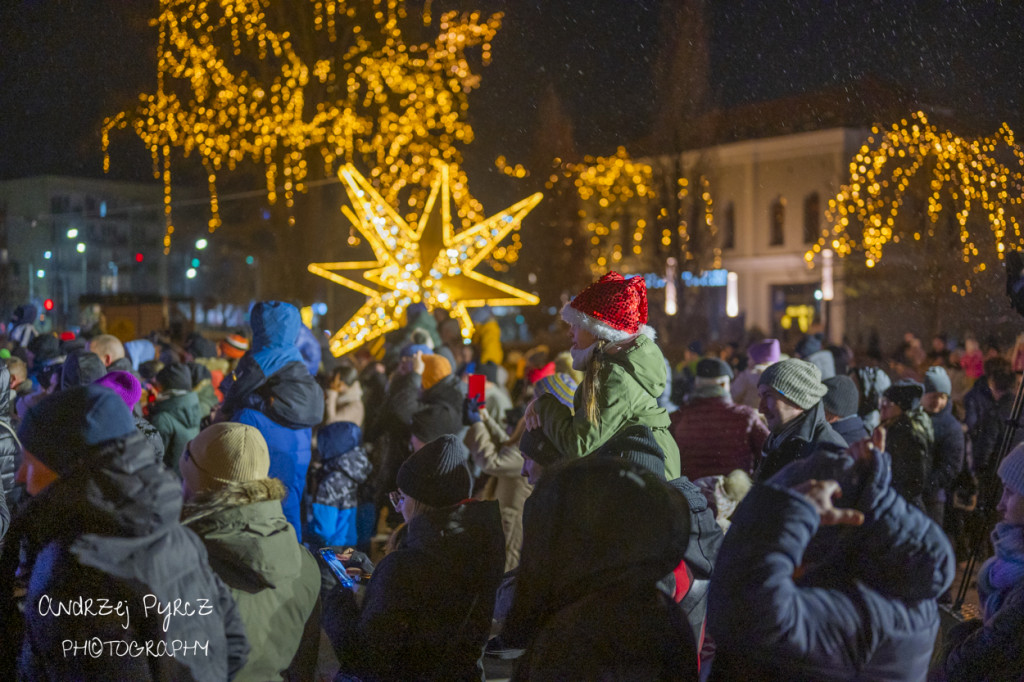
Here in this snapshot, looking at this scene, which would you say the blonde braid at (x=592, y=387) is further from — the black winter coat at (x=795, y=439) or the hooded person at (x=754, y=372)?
the hooded person at (x=754, y=372)

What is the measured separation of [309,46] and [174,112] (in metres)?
2.78

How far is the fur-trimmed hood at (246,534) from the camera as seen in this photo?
287cm

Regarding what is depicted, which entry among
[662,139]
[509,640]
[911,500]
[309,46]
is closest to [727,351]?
[911,500]

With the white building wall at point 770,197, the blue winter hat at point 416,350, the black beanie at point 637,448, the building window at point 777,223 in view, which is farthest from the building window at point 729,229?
the black beanie at point 637,448

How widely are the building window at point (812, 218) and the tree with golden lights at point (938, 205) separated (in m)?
10.8

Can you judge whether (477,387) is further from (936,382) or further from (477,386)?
(936,382)

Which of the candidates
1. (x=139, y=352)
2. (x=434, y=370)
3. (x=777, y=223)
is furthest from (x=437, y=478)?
(x=777, y=223)

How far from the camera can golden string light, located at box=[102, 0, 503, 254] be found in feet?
52.4

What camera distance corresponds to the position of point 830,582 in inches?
91.1

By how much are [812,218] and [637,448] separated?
37200 mm

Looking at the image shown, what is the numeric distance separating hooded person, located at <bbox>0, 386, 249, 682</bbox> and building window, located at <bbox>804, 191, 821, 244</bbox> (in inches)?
1493

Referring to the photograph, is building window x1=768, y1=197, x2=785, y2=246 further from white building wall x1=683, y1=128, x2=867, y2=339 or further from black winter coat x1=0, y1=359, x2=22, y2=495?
black winter coat x1=0, y1=359, x2=22, y2=495

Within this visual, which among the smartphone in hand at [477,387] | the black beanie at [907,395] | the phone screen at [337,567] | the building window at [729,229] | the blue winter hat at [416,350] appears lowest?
the phone screen at [337,567]

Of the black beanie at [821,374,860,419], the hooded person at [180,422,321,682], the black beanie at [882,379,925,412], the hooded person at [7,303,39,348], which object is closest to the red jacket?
the black beanie at [821,374,860,419]
